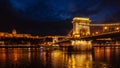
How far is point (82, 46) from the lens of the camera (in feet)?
266

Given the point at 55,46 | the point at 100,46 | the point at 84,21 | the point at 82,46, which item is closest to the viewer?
the point at 82,46

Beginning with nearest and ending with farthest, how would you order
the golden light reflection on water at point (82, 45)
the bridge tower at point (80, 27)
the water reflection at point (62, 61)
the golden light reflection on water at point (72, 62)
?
the golden light reflection on water at point (72, 62)
the water reflection at point (62, 61)
the golden light reflection on water at point (82, 45)
the bridge tower at point (80, 27)

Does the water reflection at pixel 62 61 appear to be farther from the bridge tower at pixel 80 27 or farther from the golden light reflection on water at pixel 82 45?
the bridge tower at pixel 80 27

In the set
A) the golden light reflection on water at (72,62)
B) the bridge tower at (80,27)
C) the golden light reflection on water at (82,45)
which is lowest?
the golden light reflection on water at (72,62)

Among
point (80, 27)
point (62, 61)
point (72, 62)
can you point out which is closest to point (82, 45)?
point (80, 27)

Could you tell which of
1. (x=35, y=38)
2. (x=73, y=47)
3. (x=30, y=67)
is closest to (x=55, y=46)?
(x=35, y=38)

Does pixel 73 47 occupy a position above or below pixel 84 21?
below

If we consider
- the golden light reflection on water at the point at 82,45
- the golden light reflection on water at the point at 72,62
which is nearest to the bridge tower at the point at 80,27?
the golden light reflection on water at the point at 82,45

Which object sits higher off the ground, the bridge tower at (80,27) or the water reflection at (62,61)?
the bridge tower at (80,27)

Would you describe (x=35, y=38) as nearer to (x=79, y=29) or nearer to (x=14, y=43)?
(x=14, y=43)

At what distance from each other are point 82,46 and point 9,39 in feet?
141

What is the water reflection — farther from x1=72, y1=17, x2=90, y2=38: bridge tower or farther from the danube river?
x1=72, y1=17, x2=90, y2=38: bridge tower

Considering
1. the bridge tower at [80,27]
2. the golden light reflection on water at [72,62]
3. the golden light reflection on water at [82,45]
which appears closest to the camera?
the golden light reflection on water at [72,62]

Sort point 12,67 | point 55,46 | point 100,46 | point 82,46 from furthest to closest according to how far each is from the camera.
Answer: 1. point 100,46
2. point 55,46
3. point 82,46
4. point 12,67
